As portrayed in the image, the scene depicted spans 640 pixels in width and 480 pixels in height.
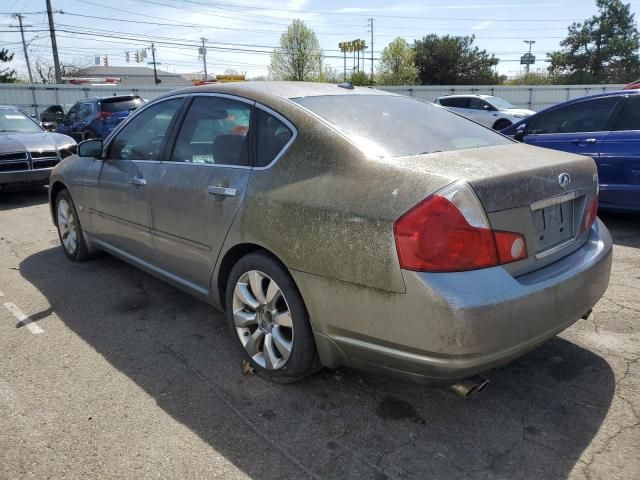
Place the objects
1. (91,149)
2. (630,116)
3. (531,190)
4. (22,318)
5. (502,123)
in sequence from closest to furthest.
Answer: (531,190) < (22,318) < (91,149) < (630,116) < (502,123)

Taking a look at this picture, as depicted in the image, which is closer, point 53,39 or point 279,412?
point 279,412

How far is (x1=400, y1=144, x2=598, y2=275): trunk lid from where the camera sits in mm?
2266

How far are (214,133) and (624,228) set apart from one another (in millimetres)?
5011

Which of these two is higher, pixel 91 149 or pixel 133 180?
pixel 91 149

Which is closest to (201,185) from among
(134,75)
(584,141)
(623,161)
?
(623,161)

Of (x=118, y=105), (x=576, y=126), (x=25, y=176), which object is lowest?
(x=25, y=176)

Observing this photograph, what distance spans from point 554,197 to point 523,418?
1095 mm

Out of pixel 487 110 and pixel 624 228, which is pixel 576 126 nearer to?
pixel 624 228

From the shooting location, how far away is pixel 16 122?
9.52 meters

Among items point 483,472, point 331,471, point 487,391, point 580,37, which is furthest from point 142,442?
point 580,37

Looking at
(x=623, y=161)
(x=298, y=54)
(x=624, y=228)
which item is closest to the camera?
(x=623, y=161)

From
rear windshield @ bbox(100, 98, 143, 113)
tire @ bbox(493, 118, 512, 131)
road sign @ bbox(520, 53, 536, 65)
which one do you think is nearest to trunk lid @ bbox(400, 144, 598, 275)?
rear windshield @ bbox(100, 98, 143, 113)

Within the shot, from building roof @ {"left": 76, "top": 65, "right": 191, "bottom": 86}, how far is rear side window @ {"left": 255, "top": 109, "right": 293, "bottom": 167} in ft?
313

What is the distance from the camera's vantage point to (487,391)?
2.82 m
